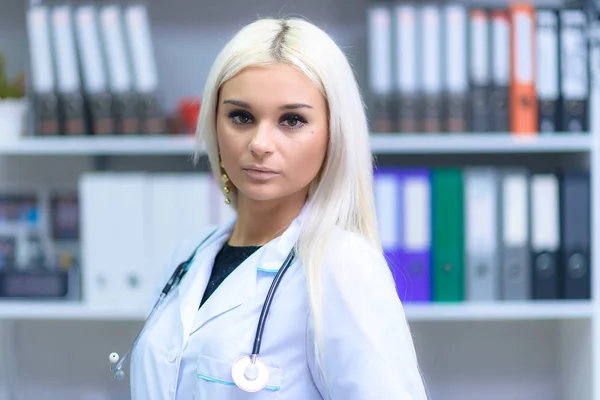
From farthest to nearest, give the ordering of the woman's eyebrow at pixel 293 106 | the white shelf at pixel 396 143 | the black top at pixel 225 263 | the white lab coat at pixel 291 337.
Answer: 1. the white shelf at pixel 396 143
2. the black top at pixel 225 263
3. the woman's eyebrow at pixel 293 106
4. the white lab coat at pixel 291 337

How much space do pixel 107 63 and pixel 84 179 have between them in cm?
30

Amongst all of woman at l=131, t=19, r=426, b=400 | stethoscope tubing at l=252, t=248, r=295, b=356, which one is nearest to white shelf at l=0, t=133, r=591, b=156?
woman at l=131, t=19, r=426, b=400

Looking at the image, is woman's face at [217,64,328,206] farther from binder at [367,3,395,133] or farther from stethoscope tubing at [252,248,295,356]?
binder at [367,3,395,133]

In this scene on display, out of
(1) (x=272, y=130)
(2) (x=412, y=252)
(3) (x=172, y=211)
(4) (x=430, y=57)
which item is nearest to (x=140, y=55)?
(3) (x=172, y=211)

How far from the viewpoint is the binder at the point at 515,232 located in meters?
1.81

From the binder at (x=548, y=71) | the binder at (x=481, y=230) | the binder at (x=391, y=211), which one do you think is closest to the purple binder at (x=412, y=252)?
the binder at (x=391, y=211)

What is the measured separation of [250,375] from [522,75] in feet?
3.93

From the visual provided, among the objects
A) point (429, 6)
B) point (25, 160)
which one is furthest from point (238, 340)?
point (25, 160)

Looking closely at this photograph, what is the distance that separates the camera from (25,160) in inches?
85.2

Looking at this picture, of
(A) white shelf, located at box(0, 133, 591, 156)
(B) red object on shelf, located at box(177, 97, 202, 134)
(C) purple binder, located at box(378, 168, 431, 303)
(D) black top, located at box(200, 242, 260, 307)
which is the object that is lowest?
(C) purple binder, located at box(378, 168, 431, 303)

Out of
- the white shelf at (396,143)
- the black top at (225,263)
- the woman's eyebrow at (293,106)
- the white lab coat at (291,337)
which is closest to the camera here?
the white lab coat at (291,337)

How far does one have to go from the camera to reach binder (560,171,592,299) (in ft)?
5.90

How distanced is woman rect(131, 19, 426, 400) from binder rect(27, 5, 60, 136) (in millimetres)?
881

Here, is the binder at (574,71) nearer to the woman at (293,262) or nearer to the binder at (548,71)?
the binder at (548,71)
